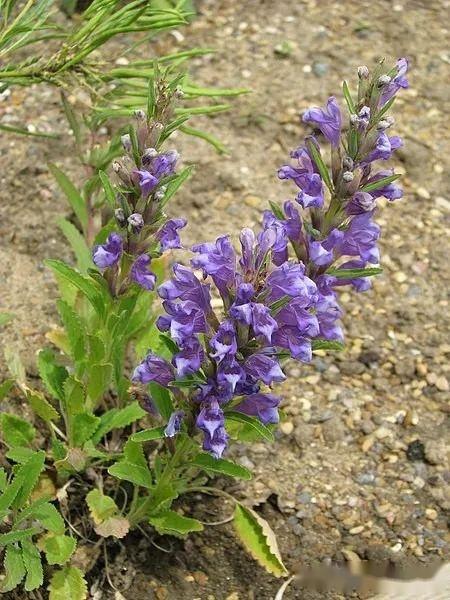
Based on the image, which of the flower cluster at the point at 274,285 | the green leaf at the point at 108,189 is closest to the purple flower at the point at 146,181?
the green leaf at the point at 108,189

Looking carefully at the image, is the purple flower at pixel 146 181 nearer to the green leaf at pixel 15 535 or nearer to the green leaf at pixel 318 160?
the green leaf at pixel 318 160

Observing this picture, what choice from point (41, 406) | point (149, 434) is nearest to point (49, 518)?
point (41, 406)

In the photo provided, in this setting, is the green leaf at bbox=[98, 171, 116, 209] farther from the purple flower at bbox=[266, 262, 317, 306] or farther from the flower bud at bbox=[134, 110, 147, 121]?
the purple flower at bbox=[266, 262, 317, 306]

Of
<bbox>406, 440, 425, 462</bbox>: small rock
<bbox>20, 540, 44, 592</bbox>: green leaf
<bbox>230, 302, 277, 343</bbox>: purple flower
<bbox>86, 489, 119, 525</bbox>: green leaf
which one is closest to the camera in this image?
<bbox>230, 302, 277, 343</bbox>: purple flower

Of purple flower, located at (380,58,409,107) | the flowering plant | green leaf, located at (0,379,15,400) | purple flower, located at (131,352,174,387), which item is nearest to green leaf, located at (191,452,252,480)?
the flowering plant

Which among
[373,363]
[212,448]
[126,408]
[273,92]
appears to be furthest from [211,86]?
[212,448]

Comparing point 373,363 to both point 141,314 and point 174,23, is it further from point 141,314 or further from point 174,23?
point 174,23
